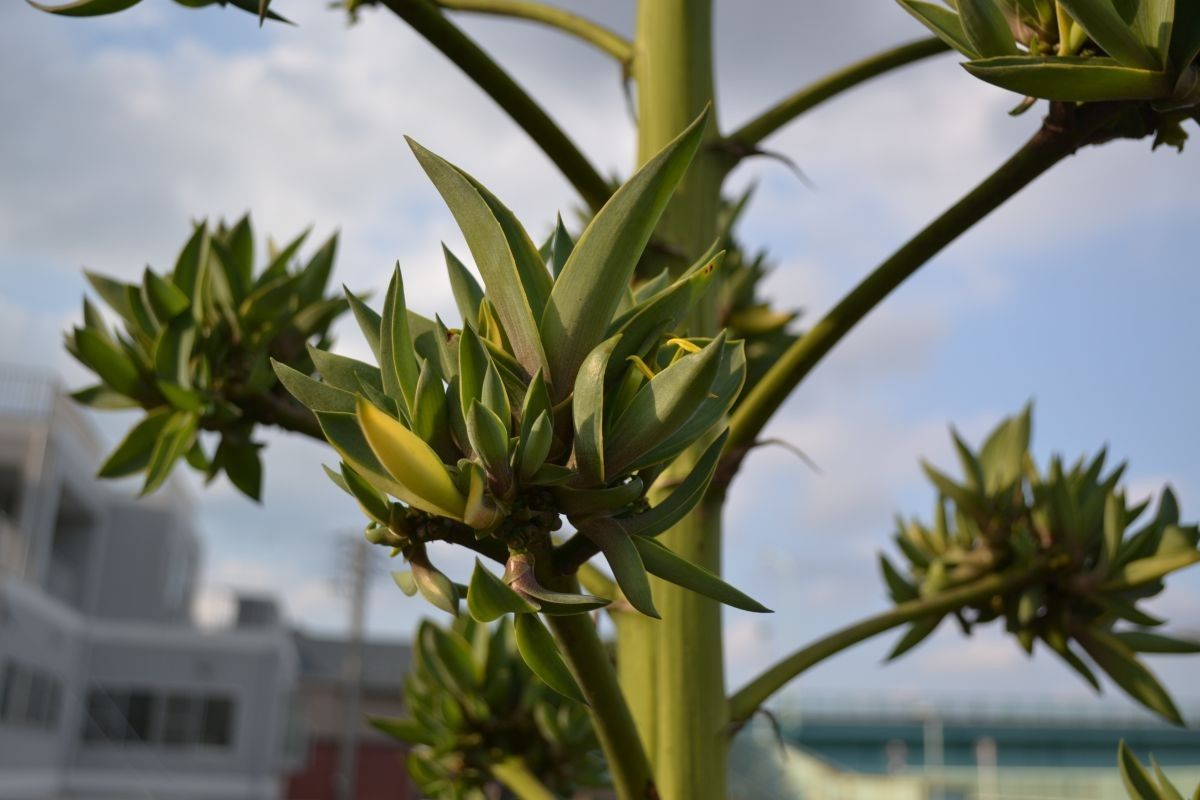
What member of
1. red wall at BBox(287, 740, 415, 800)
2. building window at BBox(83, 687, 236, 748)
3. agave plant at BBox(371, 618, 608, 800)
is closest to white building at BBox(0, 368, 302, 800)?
building window at BBox(83, 687, 236, 748)

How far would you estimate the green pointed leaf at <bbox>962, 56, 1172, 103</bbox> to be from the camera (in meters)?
1.08

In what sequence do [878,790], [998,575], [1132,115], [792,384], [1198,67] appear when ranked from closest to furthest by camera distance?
[1198,67] < [1132,115] < [792,384] < [998,575] < [878,790]

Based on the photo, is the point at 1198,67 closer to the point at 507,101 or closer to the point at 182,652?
the point at 507,101

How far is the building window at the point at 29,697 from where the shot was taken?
1908cm

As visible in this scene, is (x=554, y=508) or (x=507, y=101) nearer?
(x=554, y=508)

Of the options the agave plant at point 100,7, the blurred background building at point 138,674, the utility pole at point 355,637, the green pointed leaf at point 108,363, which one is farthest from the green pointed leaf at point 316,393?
the utility pole at point 355,637

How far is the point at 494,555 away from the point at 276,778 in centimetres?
2987

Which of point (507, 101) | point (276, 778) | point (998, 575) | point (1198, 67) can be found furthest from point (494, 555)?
point (276, 778)

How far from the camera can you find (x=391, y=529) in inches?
38.9

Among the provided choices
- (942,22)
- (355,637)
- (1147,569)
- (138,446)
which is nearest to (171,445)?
(138,446)

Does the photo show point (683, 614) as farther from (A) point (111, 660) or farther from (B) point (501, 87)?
(A) point (111, 660)

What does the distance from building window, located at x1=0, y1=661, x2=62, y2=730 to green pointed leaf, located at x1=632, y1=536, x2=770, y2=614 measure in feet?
67.0

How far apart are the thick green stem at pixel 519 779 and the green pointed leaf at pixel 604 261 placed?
1.10 metres

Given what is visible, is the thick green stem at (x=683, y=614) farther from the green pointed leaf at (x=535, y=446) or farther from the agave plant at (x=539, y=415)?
the green pointed leaf at (x=535, y=446)
